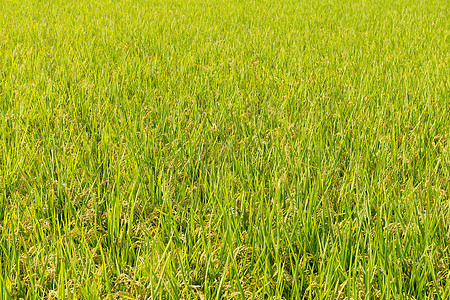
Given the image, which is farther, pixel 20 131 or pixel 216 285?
pixel 20 131

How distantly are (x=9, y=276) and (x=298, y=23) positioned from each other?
17.2 feet

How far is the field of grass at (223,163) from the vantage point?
1179mm

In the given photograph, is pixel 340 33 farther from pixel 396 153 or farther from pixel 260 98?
pixel 396 153

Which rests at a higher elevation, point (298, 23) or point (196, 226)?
point (298, 23)

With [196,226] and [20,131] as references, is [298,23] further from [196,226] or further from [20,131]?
[196,226]

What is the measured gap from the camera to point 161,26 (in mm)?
5355

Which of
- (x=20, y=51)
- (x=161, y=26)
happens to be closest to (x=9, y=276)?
(x=20, y=51)

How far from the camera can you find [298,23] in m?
5.82

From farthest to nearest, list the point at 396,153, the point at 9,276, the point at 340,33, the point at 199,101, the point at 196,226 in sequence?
the point at 340,33 → the point at 199,101 → the point at 396,153 → the point at 196,226 → the point at 9,276

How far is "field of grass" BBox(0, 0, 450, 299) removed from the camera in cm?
118

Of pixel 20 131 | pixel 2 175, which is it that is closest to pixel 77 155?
pixel 2 175

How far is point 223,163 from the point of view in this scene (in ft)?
5.41

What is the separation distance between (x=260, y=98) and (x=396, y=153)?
1126 millimetres

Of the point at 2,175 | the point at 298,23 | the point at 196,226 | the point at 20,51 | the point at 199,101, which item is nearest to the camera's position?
the point at 196,226
